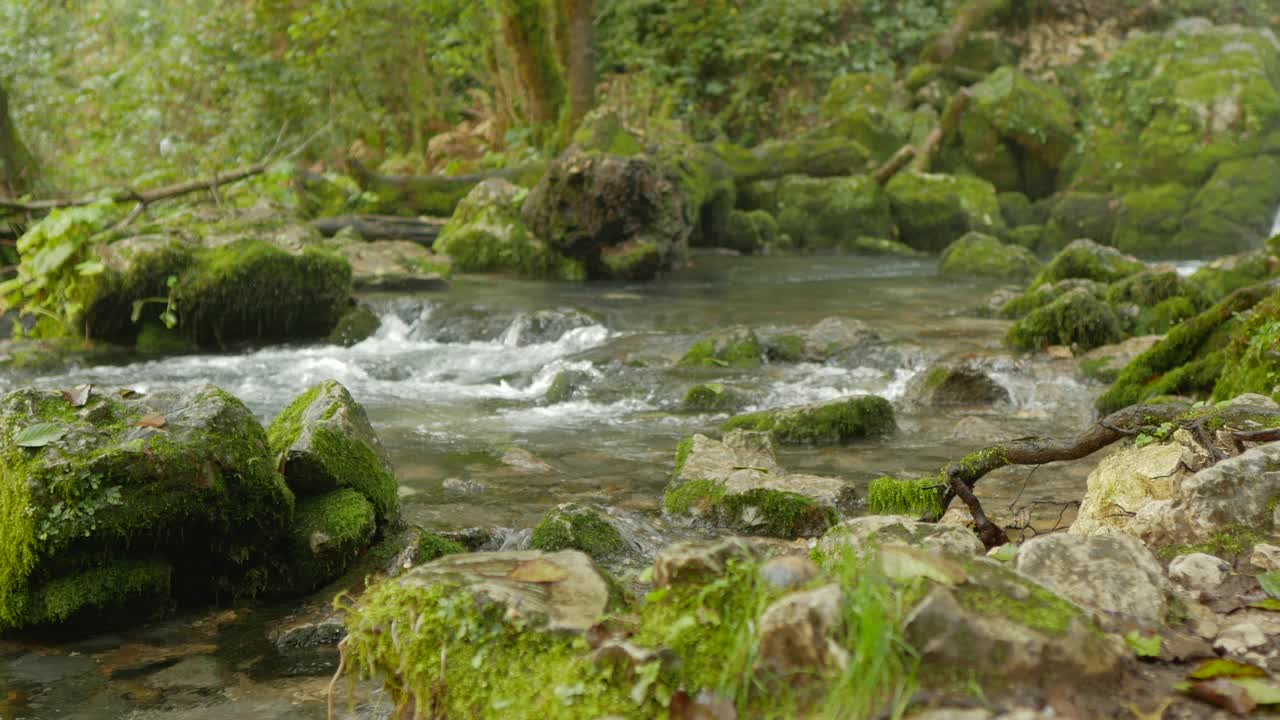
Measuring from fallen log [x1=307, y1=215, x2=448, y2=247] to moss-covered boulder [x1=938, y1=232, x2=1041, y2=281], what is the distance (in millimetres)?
8083

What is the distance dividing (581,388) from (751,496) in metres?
4.01

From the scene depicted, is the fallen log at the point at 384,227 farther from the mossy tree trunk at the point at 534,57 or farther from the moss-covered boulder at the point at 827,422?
the moss-covered boulder at the point at 827,422

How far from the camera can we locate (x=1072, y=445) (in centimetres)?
401

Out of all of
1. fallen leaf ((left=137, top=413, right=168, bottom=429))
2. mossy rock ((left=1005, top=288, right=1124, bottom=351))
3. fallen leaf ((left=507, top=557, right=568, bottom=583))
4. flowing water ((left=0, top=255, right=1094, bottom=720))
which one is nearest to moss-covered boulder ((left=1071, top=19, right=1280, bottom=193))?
flowing water ((left=0, top=255, right=1094, bottom=720))

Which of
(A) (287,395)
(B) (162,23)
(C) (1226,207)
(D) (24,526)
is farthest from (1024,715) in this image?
(B) (162,23)

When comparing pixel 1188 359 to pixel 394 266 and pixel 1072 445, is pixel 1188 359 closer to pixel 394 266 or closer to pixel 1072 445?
pixel 1072 445

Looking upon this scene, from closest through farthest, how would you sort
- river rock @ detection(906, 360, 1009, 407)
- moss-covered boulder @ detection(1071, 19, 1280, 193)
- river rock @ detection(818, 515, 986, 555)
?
river rock @ detection(818, 515, 986, 555)
river rock @ detection(906, 360, 1009, 407)
moss-covered boulder @ detection(1071, 19, 1280, 193)

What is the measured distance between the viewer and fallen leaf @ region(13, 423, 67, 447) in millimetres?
4227

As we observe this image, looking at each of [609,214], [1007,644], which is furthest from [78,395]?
[609,214]

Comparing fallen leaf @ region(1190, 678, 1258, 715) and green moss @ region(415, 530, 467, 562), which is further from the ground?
fallen leaf @ region(1190, 678, 1258, 715)

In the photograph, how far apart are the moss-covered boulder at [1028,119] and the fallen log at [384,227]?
10.9 metres

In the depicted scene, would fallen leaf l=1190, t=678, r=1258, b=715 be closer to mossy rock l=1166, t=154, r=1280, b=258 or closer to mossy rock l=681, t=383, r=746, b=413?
mossy rock l=681, t=383, r=746, b=413

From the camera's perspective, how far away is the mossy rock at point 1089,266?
40.1ft

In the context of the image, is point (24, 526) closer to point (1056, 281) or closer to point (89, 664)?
point (89, 664)
